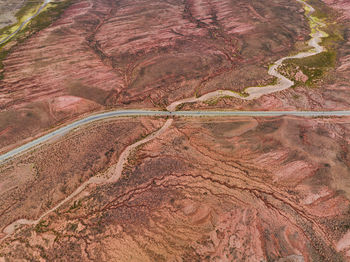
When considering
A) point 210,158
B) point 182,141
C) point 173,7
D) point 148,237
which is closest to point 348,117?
point 210,158

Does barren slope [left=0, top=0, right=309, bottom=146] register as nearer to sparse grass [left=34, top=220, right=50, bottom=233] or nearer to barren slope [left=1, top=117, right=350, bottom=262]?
barren slope [left=1, top=117, right=350, bottom=262]

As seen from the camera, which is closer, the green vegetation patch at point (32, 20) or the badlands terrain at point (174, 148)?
the badlands terrain at point (174, 148)

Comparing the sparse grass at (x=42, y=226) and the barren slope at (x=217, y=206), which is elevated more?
the sparse grass at (x=42, y=226)

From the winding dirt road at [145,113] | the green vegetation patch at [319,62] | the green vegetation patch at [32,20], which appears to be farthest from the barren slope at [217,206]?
the green vegetation patch at [32,20]

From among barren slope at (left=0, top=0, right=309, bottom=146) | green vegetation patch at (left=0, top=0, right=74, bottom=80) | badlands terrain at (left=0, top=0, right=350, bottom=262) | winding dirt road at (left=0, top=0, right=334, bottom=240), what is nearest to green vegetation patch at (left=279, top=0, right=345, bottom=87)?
badlands terrain at (left=0, top=0, right=350, bottom=262)

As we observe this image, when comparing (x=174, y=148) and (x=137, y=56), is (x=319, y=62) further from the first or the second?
(x=137, y=56)

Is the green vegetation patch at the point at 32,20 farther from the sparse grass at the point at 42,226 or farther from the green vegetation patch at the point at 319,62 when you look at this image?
the green vegetation patch at the point at 319,62

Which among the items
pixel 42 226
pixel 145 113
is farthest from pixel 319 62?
pixel 42 226

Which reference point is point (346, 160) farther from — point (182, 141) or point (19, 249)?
point (19, 249)
